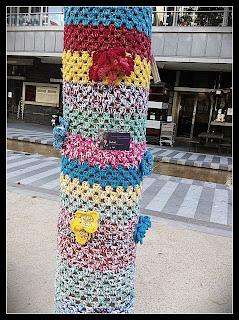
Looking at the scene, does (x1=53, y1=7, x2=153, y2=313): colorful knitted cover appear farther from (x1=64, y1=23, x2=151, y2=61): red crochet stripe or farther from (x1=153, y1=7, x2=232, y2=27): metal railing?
(x1=153, y1=7, x2=232, y2=27): metal railing

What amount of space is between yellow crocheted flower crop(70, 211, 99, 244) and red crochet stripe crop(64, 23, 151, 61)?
98 centimetres

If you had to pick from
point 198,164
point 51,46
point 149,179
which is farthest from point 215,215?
point 51,46

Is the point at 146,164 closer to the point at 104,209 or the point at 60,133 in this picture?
the point at 104,209

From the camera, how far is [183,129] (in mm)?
16109

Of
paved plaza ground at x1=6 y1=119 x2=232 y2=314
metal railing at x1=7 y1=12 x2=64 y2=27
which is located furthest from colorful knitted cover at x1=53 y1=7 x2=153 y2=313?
metal railing at x1=7 y1=12 x2=64 y2=27

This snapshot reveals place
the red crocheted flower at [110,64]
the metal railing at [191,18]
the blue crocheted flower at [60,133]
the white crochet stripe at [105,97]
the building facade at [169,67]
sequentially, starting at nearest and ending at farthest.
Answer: the red crocheted flower at [110,64], the white crochet stripe at [105,97], the blue crocheted flower at [60,133], the metal railing at [191,18], the building facade at [169,67]

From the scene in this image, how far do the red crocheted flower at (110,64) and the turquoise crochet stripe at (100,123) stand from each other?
0.22 m

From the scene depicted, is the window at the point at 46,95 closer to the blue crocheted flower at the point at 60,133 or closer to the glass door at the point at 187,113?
the glass door at the point at 187,113

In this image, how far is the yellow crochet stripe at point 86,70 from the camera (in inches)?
66.6

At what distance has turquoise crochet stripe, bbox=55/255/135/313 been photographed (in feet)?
5.97

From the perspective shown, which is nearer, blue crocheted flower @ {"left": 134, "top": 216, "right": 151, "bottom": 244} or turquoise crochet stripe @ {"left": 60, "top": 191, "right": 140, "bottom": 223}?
turquoise crochet stripe @ {"left": 60, "top": 191, "right": 140, "bottom": 223}

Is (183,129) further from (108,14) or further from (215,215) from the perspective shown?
(108,14)

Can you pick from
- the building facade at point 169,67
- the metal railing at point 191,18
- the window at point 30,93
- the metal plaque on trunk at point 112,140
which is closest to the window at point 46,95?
the building facade at point 169,67

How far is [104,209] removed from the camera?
5.82 ft
